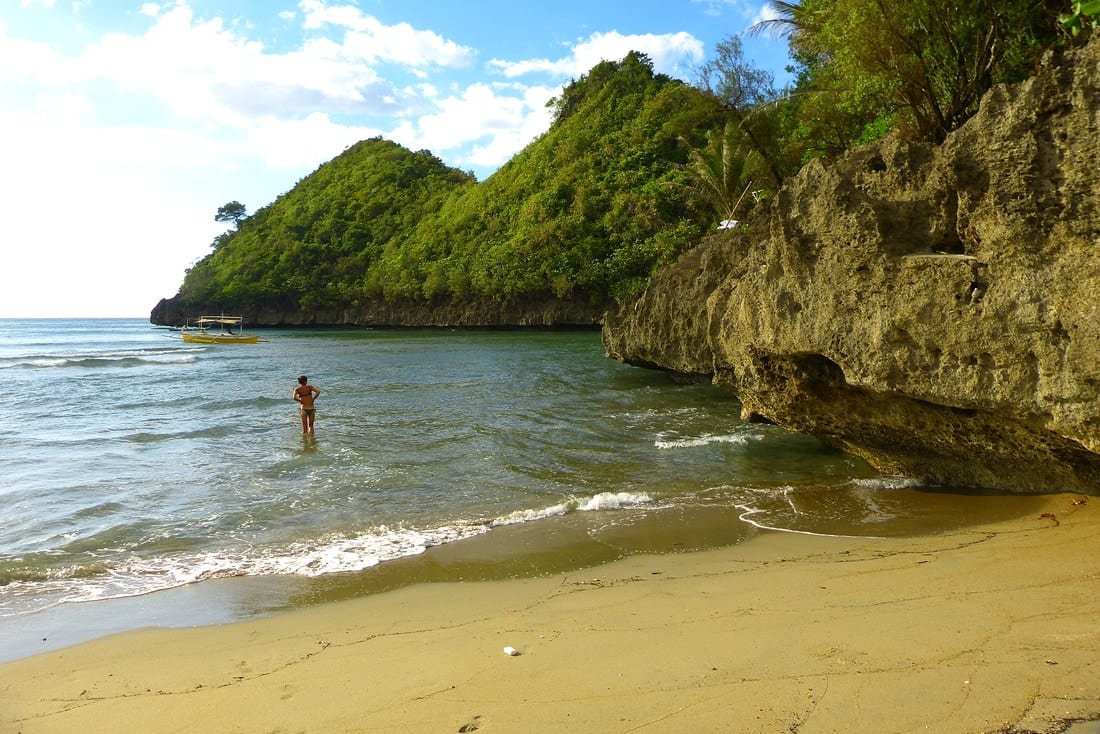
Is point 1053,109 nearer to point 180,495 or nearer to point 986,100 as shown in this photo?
point 986,100

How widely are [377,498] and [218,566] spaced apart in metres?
2.48

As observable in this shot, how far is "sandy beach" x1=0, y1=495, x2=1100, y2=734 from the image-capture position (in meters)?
3.19

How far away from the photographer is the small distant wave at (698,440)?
11.1 metres

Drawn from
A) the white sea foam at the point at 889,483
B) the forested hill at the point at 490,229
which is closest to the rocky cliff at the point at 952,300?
the white sea foam at the point at 889,483

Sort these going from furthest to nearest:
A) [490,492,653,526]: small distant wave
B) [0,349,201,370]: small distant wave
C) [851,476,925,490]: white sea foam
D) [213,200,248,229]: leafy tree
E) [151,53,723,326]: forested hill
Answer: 1. [213,200,248,229]: leafy tree
2. [151,53,723,326]: forested hill
3. [0,349,201,370]: small distant wave
4. [851,476,925,490]: white sea foam
5. [490,492,653,526]: small distant wave

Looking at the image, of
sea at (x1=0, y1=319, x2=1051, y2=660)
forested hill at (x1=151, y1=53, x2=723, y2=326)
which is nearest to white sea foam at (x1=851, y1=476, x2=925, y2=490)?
sea at (x1=0, y1=319, x2=1051, y2=660)

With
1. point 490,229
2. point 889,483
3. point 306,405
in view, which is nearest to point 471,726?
point 889,483

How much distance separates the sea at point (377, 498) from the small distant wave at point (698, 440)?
0.06 metres

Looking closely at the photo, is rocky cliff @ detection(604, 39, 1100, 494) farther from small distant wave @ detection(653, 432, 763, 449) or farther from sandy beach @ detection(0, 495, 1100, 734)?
small distant wave @ detection(653, 432, 763, 449)

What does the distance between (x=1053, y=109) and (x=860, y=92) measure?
5.58 meters

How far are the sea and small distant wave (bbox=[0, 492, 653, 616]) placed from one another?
1.1 inches

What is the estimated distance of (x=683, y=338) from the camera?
15852 mm

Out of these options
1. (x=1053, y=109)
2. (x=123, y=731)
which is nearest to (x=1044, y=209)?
(x=1053, y=109)

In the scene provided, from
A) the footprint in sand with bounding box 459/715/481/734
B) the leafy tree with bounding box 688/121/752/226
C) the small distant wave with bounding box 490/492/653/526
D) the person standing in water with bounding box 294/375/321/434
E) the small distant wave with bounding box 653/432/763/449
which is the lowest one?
the small distant wave with bounding box 490/492/653/526
